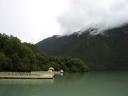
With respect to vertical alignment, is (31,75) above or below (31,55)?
below

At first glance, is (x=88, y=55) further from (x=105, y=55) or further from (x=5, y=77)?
(x=5, y=77)

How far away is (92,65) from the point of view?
170m

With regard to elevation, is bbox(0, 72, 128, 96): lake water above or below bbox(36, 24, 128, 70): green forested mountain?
below

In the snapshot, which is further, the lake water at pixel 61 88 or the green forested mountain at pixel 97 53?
the green forested mountain at pixel 97 53

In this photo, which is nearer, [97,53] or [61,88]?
[61,88]

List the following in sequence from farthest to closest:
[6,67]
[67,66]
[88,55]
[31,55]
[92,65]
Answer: [88,55] → [92,65] → [67,66] → [31,55] → [6,67]

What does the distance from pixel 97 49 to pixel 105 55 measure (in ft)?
21.7

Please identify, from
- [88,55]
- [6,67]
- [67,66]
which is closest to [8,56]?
[6,67]

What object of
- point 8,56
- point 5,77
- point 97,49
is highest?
point 97,49

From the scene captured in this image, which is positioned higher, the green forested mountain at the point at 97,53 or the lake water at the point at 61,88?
the green forested mountain at the point at 97,53

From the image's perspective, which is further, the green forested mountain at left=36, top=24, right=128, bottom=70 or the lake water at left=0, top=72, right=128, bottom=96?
the green forested mountain at left=36, top=24, right=128, bottom=70

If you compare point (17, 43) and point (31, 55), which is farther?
point (31, 55)

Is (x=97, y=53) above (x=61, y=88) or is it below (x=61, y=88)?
above

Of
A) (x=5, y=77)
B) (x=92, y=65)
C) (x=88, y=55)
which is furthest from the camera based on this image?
(x=88, y=55)
